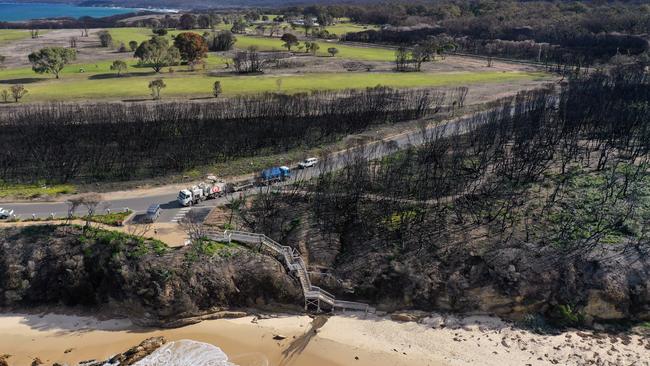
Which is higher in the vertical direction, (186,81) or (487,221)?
(186,81)

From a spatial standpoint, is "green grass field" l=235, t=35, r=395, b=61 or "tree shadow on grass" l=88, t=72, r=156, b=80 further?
"green grass field" l=235, t=35, r=395, b=61

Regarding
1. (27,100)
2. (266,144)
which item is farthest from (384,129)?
(27,100)

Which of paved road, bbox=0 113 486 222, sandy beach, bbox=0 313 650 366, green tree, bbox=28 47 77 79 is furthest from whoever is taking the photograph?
green tree, bbox=28 47 77 79

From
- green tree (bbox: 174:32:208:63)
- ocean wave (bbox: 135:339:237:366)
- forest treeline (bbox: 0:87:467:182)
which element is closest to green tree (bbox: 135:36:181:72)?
green tree (bbox: 174:32:208:63)

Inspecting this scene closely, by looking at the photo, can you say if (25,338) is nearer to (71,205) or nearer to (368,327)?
(71,205)

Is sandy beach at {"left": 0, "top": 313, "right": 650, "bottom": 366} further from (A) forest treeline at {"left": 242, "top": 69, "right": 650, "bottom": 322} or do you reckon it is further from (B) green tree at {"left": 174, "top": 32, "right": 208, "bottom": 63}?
(B) green tree at {"left": 174, "top": 32, "right": 208, "bottom": 63}

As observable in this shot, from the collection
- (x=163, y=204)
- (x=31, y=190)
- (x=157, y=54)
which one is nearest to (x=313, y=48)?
(x=157, y=54)

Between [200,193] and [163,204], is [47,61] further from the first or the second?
[200,193]
